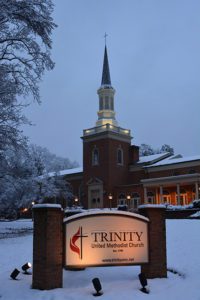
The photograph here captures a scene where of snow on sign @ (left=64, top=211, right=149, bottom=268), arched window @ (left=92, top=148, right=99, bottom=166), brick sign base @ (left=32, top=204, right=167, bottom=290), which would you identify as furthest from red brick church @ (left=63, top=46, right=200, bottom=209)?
brick sign base @ (left=32, top=204, right=167, bottom=290)

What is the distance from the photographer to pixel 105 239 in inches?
391

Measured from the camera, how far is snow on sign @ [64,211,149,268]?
31.7ft

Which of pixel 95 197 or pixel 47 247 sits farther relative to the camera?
pixel 95 197

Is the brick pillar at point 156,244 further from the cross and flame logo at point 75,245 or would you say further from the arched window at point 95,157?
the arched window at point 95,157

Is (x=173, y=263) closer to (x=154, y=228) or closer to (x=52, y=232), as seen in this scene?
(x=154, y=228)

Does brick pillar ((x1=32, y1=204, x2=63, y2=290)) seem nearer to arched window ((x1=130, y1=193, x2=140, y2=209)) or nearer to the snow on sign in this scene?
the snow on sign

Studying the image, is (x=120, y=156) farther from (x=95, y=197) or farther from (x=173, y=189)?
(x=173, y=189)

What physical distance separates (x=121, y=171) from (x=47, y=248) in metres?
47.3

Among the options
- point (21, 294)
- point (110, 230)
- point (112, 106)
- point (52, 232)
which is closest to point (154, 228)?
point (110, 230)

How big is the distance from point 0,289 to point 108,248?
2523mm

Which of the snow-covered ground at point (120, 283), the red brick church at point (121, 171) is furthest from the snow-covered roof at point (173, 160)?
the snow-covered ground at point (120, 283)

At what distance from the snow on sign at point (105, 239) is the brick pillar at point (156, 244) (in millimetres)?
145

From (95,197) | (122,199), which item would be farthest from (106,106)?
(122,199)

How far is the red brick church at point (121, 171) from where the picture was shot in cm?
5069
